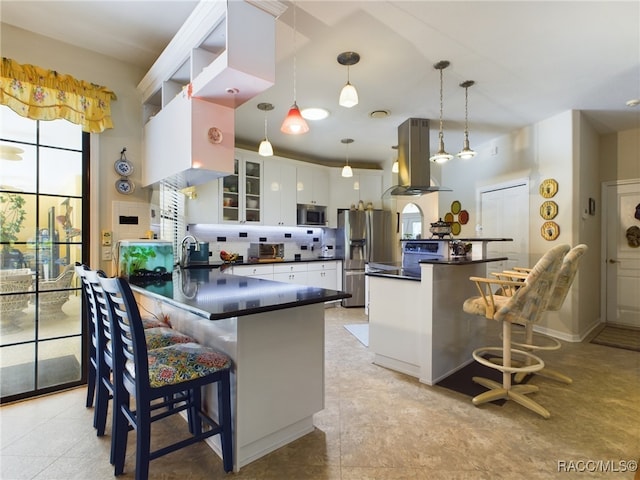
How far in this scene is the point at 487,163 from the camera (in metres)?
5.06

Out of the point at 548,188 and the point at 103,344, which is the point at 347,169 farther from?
the point at 103,344

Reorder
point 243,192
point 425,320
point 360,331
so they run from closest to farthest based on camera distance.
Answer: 1. point 425,320
2. point 360,331
3. point 243,192

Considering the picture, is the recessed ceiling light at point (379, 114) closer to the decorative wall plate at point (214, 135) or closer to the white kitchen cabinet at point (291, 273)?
the decorative wall plate at point (214, 135)

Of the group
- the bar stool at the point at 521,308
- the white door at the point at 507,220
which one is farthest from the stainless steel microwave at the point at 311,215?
the bar stool at the point at 521,308

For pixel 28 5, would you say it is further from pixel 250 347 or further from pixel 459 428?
pixel 459 428

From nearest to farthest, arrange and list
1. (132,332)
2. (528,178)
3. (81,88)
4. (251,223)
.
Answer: (132,332) → (81,88) → (528,178) → (251,223)

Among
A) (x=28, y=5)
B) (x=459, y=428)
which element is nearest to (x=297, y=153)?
(x=28, y=5)

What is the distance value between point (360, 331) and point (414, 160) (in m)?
2.27

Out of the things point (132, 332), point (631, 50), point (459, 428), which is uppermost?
point (631, 50)

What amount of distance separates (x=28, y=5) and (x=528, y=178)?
5.26 metres

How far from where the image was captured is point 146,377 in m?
1.41

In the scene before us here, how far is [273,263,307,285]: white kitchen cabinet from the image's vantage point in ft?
16.1

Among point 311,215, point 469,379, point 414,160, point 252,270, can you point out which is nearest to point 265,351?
point 469,379

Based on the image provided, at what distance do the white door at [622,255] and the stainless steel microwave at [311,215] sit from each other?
4191mm
